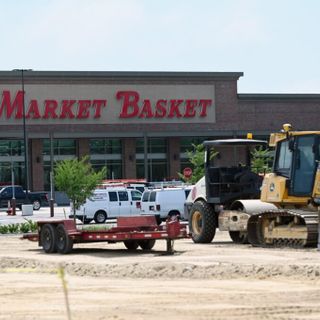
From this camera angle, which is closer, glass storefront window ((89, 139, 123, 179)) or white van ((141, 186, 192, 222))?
white van ((141, 186, 192, 222))

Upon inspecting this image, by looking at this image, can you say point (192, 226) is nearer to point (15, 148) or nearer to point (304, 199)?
point (304, 199)

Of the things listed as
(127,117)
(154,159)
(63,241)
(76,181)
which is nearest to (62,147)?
(127,117)

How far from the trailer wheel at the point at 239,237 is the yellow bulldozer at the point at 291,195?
1480mm

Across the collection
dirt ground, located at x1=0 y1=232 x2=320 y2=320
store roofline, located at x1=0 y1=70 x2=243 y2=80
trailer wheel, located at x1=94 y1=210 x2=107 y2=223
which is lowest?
dirt ground, located at x1=0 y1=232 x2=320 y2=320

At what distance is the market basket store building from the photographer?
78625mm

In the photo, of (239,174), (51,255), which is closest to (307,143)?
(239,174)

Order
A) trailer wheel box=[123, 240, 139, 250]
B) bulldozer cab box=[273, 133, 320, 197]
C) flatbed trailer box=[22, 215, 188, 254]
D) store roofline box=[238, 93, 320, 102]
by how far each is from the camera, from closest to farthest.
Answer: flatbed trailer box=[22, 215, 188, 254]
bulldozer cab box=[273, 133, 320, 197]
trailer wheel box=[123, 240, 139, 250]
store roofline box=[238, 93, 320, 102]

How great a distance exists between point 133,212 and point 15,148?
31.3 meters

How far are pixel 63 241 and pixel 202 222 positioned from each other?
177 inches

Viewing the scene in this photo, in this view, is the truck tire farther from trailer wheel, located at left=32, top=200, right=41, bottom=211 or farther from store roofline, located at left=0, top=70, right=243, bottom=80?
store roofline, located at left=0, top=70, right=243, bottom=80

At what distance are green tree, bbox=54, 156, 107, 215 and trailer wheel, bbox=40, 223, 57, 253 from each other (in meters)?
22.4

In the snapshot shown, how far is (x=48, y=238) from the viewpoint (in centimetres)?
2769

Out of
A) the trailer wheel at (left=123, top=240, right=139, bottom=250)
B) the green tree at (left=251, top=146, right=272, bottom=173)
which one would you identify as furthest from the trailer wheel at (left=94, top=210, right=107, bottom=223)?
the trailer wheel at (left=123, top=240, right=139, bottom=250)

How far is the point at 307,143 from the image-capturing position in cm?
2630
